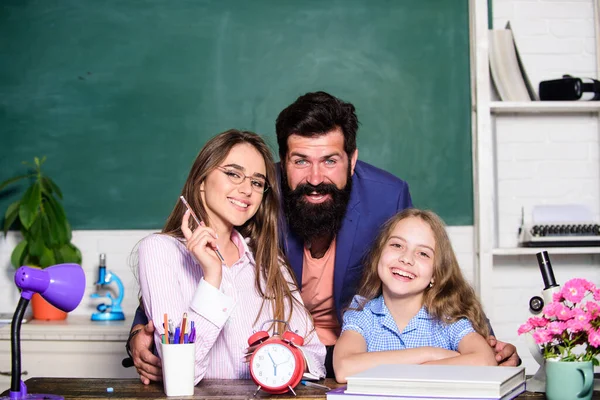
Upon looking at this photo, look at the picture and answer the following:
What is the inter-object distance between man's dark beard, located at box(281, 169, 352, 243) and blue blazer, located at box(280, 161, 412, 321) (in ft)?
0.14

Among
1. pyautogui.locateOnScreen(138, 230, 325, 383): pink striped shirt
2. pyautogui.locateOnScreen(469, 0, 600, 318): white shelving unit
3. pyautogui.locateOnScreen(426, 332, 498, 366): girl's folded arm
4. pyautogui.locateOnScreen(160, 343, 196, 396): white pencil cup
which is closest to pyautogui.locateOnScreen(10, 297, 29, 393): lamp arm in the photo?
pyautogui.locateOnScreen(160, 343, 196, 396): white pencil cup

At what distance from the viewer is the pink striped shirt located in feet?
5.66

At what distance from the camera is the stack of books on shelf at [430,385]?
129cm

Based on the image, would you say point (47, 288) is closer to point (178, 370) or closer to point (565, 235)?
point (178, 370)

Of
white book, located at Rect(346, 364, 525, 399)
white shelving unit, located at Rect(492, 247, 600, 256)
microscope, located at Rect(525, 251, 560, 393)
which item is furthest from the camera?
white shelving unit, located at Rect(492, 247, 600, 256)

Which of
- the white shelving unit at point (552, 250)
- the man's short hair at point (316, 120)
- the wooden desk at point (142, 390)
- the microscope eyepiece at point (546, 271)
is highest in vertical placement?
the man's short hair at point (316, 120)

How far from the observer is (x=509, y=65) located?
3395 millimetres

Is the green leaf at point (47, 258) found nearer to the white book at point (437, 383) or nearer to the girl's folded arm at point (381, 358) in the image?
the girl's folded arm at point (381, 358)

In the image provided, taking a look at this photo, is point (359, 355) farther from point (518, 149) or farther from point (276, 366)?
point (518, 149)

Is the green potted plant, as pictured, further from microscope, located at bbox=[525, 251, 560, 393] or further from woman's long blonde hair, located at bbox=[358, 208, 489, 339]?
microscope, located at bbox=[525, 251, 560, 393]

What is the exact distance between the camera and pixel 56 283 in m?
1.36

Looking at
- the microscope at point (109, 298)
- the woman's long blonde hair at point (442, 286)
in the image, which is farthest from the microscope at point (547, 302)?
the microscope at point (109, 298)

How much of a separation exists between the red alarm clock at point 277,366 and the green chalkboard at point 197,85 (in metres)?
2.05

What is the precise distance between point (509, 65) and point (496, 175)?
0.50m
